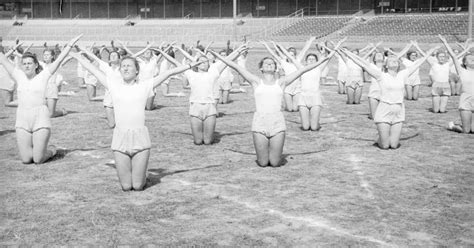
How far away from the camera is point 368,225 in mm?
6656

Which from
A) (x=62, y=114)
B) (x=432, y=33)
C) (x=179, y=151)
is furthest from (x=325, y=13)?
(x=179, y=151)

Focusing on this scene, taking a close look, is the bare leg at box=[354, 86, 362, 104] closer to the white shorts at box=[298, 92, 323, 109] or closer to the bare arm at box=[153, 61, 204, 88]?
the white shorts at box=[298, 92, 323, 109]

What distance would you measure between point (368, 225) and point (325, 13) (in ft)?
195

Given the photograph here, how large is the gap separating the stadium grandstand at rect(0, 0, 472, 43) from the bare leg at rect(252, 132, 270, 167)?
3967 cm

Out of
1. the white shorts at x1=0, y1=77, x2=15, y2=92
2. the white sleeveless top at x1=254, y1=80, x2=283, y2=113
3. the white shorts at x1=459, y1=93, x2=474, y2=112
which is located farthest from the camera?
the white shorts at x1=0, y1=77, x2=15, y2=92

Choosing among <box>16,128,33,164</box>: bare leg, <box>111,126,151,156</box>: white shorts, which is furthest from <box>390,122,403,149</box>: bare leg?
<box>16,128,33,164</box>: bare leg

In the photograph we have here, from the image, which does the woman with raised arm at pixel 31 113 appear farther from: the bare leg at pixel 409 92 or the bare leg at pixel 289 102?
the bare leg at pixel 409 92

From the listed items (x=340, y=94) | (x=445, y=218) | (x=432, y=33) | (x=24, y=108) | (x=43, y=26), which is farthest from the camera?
(x=43, y=26)

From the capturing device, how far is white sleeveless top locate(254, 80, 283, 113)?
9531mm

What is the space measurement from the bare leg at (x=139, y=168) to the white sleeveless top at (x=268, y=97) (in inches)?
92.0

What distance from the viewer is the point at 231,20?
6525 cm

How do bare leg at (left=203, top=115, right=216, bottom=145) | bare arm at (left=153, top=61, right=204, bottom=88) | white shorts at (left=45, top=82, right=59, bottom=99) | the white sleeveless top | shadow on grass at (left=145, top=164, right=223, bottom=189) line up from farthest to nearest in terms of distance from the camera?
white shorts at (left=45, top=82, right=59, bottom=99) < bare leg at (left=203, top=115, right=216, bottom=145) < the white sleeveless top < shadow on grass at (left=145, top=164, right=223, bottom=189) < bare arm at (left=153, top=61, right=204, bottom=88)

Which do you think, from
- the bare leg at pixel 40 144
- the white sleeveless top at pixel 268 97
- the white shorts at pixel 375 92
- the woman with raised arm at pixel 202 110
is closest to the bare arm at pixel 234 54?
the woman with raised arm at pixel 202 110

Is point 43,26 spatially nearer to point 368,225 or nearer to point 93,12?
point 93,12
